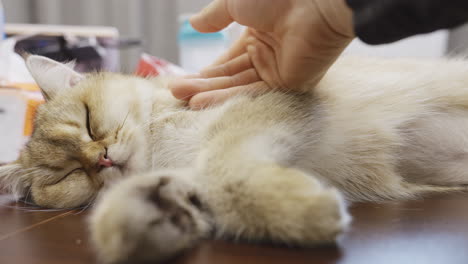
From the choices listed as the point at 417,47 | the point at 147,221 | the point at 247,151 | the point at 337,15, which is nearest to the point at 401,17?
the point at 337,15

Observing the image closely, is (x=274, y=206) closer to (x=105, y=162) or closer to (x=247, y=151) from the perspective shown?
(x=247, y=151)

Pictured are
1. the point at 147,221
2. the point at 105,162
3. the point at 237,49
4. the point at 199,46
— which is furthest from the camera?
the point at 199,46

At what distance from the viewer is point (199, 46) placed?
2.89m

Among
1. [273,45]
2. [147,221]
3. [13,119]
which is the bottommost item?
[13,119]

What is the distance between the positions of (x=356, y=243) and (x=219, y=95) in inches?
19.4

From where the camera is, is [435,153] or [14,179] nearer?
[435,153]

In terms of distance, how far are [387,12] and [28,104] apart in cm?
141

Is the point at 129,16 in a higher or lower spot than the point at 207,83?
lower

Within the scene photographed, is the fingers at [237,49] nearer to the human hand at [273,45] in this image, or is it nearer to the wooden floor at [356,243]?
the human hand at [273,45]

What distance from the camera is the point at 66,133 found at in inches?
36.7

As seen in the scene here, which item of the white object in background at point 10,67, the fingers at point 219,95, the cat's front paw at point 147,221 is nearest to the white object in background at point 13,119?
the white object in background at point 10,67

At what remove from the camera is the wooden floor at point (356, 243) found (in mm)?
523

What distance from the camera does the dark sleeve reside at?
528 millimetres

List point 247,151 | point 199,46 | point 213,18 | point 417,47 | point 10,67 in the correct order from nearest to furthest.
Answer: point 247,151 → point 213,18 → point 10,67 → point 417,47 → point 199,46
